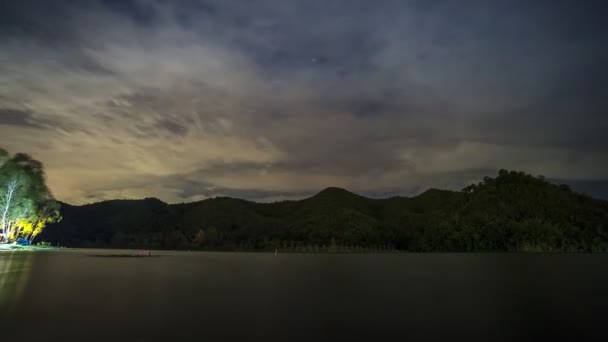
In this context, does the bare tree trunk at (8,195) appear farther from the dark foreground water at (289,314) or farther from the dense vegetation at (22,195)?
the dark foreground water at (289,314)

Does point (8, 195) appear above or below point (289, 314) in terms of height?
above

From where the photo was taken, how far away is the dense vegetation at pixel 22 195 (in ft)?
257

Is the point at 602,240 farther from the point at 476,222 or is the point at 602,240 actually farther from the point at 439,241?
the point at 439,241

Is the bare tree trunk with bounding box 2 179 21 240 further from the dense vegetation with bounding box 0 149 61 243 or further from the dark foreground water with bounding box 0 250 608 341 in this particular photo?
Result: the dark foreground water with bounding box 0 250 608 341

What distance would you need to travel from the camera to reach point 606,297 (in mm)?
20641

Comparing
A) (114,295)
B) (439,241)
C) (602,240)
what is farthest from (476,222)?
(114,295)

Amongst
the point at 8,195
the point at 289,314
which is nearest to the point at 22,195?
the point at 8,195

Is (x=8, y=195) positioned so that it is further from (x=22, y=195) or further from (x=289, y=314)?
(x=289, y=314)

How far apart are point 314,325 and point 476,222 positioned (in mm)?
209052

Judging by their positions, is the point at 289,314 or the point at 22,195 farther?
the point at 22,195

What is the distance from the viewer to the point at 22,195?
8156 cm

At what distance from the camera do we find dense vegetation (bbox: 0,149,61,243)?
7831 cm

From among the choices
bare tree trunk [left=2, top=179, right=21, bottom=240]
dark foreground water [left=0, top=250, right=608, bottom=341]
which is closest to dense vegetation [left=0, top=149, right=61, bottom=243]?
bare tree trunk [left=2, top=179, right=21, bottom=240]

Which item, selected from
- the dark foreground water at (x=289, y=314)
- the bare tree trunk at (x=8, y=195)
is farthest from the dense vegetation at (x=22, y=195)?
the dark foreground water at (x=289, y=314)
